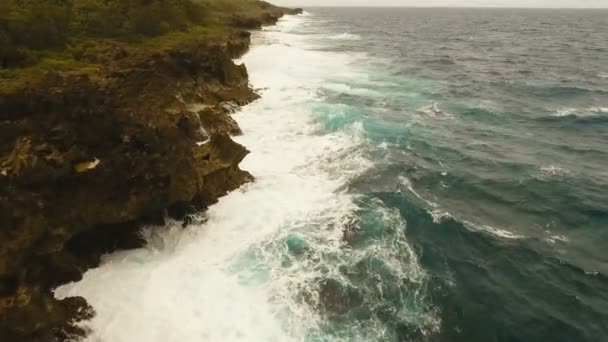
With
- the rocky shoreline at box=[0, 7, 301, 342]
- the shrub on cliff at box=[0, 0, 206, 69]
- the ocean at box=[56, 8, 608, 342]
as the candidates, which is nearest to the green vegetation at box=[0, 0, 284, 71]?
the shrub on cliff at box=[0, 0, 206, 69]

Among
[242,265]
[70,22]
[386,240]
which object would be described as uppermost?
[70,22]

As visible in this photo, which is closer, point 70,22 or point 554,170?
point 554,170

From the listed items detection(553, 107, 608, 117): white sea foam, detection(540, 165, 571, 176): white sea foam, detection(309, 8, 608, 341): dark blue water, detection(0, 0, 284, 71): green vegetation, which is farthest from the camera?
detection(553, 107, 608, 117): white sea foam

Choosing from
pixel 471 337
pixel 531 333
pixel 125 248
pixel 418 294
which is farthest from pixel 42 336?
pixel 531 333

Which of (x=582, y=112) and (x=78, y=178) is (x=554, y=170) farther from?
(x=78, y=178)

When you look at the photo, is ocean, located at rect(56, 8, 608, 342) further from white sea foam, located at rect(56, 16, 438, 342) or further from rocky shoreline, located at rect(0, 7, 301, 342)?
rocky shoreline, located at rect(0, 7, 301, 342)

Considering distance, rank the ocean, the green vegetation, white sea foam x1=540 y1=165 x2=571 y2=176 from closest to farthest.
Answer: the ocean, the green vegetation, white sea foam x1=540 y1=165 x2=571 y2=176

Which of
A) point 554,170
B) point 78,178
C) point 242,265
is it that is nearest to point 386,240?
point 242,265
